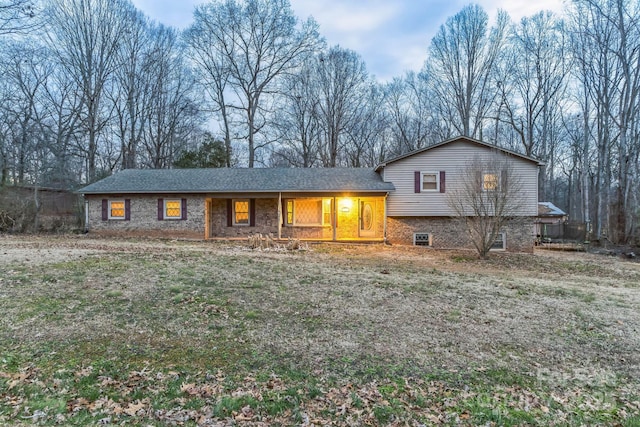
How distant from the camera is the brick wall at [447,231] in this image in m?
16.1

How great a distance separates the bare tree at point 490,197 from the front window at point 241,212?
10.0 m

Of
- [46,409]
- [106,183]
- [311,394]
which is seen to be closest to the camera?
[46,409]

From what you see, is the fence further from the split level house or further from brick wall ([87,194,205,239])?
brick wall ([87,194,205,239])

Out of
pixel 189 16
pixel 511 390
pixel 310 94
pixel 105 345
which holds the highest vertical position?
pixel 189 16

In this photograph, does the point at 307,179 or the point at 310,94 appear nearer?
the point at 307,179

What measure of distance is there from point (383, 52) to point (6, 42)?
1012 inches

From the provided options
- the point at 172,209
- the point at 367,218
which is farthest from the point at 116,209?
the point at 367,218

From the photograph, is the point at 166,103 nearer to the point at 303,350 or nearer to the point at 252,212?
the point at 252,212

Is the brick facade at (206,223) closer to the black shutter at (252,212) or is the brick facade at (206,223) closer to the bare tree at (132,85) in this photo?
the black shutter at (252,212)

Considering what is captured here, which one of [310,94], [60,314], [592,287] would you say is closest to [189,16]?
[310,94]

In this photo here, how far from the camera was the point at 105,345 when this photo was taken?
4.38 meters

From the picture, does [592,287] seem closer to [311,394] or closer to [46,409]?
[311,394]

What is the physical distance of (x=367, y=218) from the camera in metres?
17.9

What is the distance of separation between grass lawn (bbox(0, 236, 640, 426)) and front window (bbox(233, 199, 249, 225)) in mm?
9173
